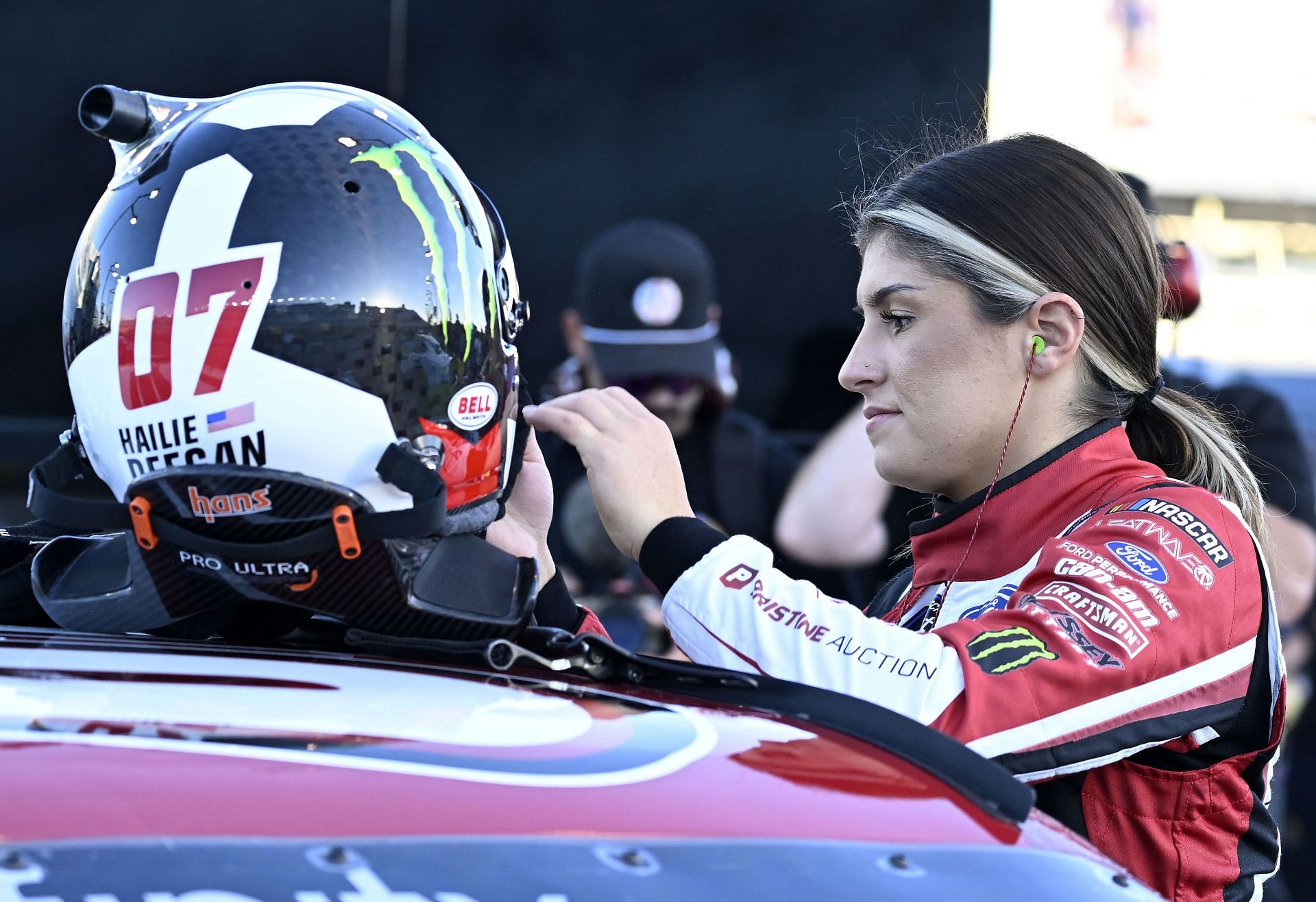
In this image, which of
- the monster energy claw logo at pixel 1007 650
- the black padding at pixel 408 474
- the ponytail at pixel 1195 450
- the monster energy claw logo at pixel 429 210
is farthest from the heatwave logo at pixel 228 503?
the ponytail at pixel 1195 450

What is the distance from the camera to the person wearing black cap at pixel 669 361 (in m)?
3.73

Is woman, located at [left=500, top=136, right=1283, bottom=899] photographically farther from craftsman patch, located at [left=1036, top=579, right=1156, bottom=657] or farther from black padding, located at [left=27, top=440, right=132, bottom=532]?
black padding, located at [left=27, top=440, right=132, bottom=532]

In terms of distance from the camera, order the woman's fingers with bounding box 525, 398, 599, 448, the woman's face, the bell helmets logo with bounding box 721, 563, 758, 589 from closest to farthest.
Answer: the bell helmets logo with bounding box 721, 563, 758, 589 → the woman's fingers with bounding box 525, 398, 599, 448 → the woman's face

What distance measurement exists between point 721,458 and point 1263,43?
5412 millimetres

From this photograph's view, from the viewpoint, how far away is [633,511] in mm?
1640

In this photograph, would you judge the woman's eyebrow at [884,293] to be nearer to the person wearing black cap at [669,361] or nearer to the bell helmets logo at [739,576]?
the bell helmets logo at [739,576]

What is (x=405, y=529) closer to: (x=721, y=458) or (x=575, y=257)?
(x=721, y=458)

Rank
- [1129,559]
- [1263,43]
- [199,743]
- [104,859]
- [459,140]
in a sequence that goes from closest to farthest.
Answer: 1. [104,859]
2. [199,743]
3. [1129,559]
4. [459,140]
5. [1263,43]

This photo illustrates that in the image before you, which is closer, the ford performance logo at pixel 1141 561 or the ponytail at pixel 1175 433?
the ford performance logo at pixel 1141 561

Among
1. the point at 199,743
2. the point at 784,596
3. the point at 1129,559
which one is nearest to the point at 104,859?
the point at 199,743

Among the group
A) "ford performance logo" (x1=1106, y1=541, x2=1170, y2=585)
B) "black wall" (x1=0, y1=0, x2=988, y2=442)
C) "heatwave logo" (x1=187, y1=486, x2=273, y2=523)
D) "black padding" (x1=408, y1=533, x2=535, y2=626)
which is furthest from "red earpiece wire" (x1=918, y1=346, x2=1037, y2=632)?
"black wall" (x1=0, y1=0, x2=988, y2=442)

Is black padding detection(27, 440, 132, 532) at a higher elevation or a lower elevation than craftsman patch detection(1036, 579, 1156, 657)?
higher

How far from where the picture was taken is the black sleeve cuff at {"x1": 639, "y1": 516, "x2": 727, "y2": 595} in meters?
1.59

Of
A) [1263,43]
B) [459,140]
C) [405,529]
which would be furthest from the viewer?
[1263,43]
